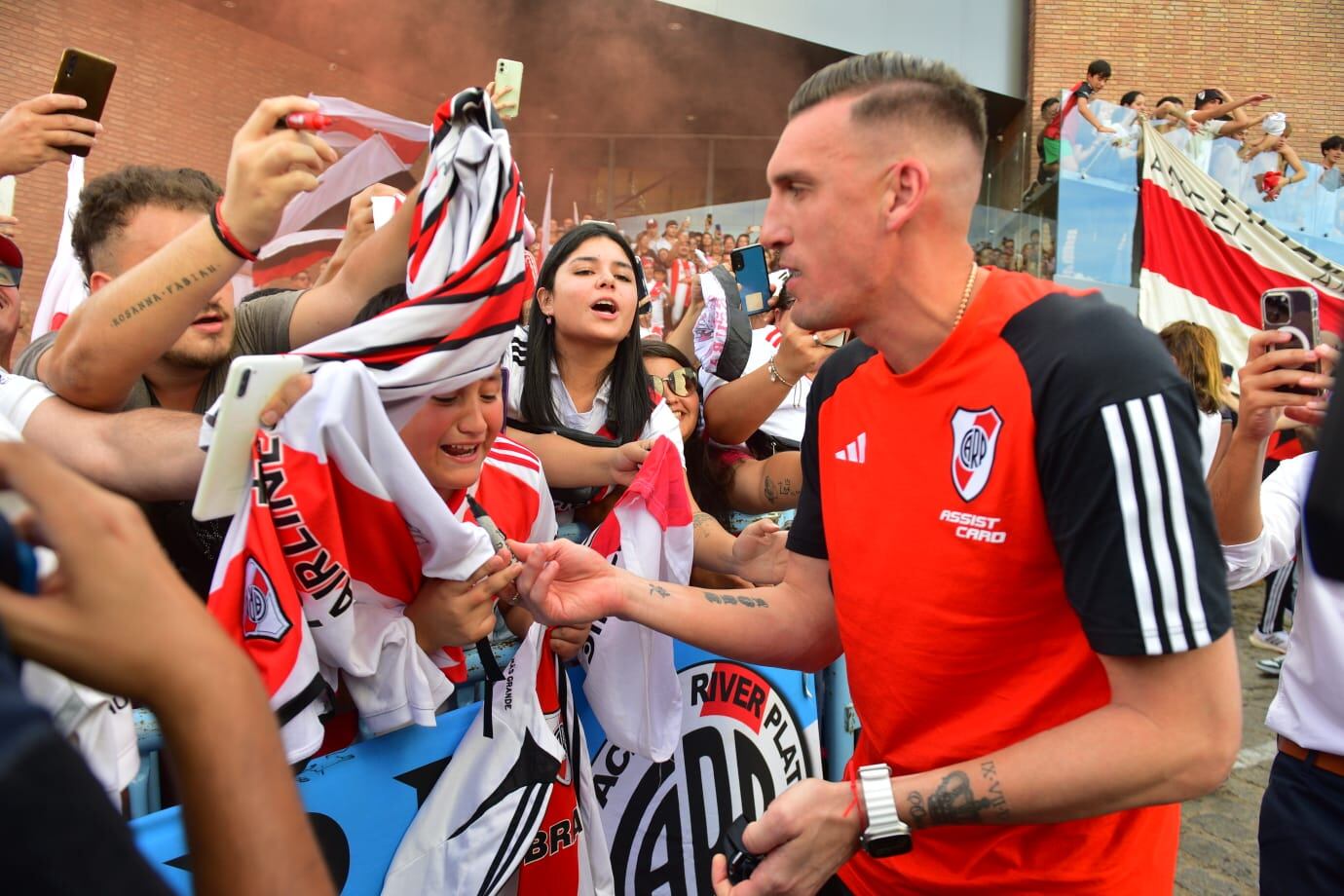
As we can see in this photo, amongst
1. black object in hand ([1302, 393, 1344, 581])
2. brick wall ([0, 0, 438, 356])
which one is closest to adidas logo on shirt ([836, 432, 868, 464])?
black object in hand ([1302, 393, 1344, 581])

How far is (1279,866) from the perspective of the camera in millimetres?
2234

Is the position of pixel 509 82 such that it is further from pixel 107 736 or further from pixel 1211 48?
pixel 1211 48

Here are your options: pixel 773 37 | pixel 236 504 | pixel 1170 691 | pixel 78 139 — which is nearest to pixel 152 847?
pixel 236 504

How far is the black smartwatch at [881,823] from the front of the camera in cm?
162

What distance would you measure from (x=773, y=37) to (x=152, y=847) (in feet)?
56.0

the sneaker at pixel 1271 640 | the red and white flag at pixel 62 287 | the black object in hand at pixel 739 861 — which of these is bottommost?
the sneaker at pixel 1271 640

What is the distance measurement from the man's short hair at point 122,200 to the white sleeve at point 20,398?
403mm

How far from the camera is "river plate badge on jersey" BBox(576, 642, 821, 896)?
2.91 meters

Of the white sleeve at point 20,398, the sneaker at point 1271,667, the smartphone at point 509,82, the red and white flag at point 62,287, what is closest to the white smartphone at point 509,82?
the smartphone at point 509,82

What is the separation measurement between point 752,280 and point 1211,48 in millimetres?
18188

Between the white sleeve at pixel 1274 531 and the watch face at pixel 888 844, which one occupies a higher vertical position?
the white sleeve at pixel 1274 531

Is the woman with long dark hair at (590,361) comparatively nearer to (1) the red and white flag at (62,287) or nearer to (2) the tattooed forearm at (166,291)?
(2) the tattooed forearm at (166,291)

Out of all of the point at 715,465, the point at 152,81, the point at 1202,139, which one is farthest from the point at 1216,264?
the point at 152,81


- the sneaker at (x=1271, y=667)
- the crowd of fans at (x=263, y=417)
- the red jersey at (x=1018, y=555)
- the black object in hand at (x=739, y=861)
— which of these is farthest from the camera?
the sneaker at (x=1271, y=667)
